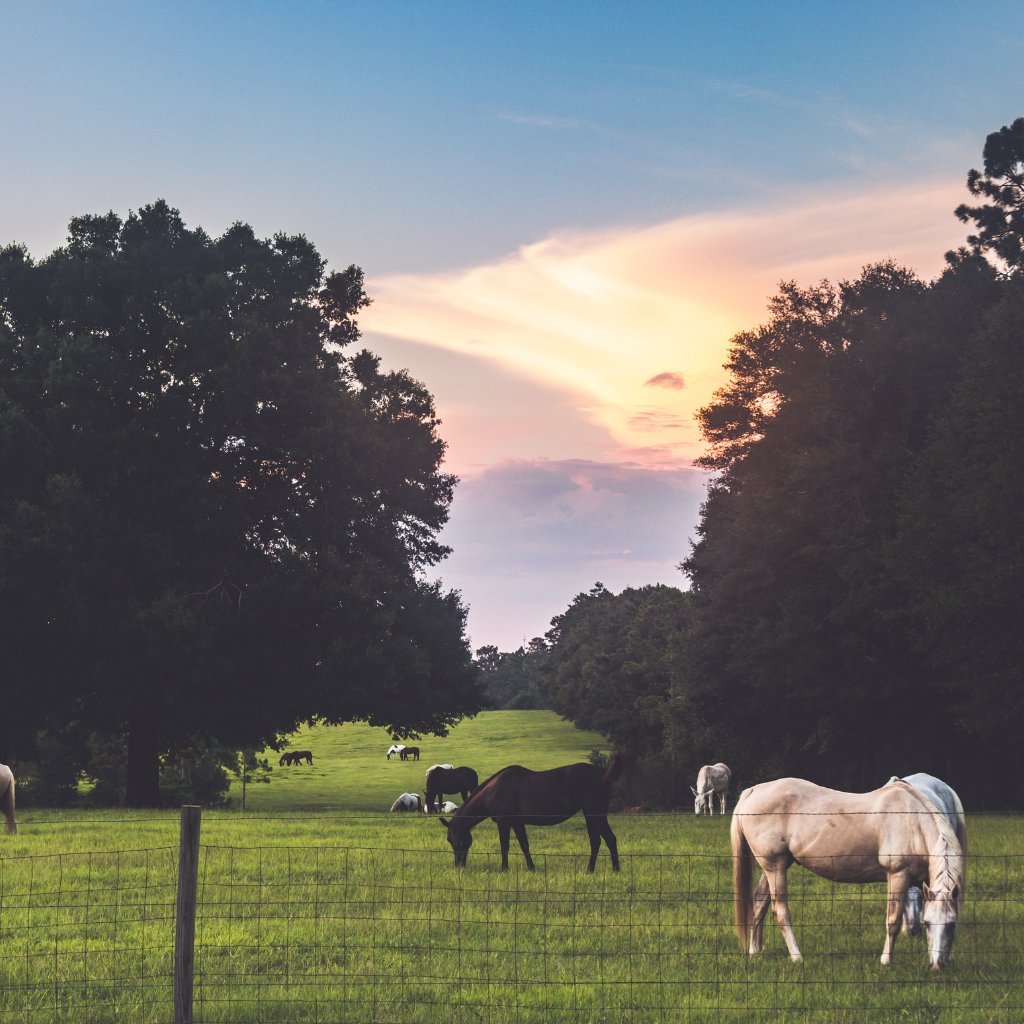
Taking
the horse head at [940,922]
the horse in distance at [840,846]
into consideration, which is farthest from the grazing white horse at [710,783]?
the horse head at [940,922]

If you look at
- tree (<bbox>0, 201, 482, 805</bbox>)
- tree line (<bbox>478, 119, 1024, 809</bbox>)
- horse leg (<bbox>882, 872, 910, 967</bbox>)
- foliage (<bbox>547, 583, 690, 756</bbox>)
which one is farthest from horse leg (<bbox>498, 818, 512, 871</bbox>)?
foliage (<bbox>547, 583, 690, 756</bbox>)

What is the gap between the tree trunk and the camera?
30781 millimetres

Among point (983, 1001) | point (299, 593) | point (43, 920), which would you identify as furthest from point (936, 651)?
point (43, 920)

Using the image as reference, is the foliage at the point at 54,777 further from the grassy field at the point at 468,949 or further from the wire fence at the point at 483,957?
the wire fence at the point at 483,957

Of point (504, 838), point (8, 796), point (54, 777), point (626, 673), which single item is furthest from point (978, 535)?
point (626, 673)

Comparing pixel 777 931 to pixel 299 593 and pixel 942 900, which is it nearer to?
pixel 942 900

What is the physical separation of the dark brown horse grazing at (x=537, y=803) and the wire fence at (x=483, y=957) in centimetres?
137

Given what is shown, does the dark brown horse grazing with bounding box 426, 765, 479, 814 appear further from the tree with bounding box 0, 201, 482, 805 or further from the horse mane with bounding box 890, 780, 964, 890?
the horse mane with bounding box 890, 780, 964, 890

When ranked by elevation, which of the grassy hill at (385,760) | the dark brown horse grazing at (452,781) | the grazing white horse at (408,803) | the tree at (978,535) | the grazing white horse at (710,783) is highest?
the tree at (978,535)

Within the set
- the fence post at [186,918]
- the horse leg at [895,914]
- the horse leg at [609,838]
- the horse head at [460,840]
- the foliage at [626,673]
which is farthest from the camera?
the foliage at [626,673]

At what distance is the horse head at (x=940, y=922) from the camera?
27.6ft

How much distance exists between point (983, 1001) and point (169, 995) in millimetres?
6440

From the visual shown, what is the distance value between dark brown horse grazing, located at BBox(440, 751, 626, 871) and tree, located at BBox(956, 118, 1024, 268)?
30834mm

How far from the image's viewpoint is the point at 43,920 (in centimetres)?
1070
